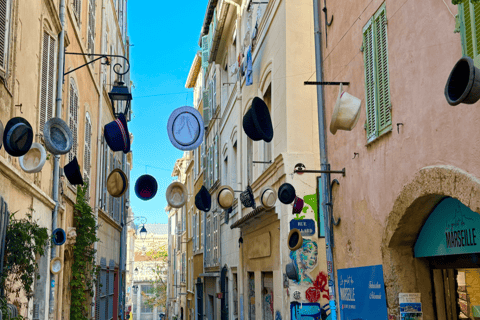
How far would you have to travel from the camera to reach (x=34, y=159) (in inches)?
287

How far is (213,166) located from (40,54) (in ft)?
42.5

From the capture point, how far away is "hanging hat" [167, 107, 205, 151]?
1013 centimetres

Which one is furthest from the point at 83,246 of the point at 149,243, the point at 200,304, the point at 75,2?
the point at 149,243

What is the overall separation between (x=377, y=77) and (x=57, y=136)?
4.29 metres

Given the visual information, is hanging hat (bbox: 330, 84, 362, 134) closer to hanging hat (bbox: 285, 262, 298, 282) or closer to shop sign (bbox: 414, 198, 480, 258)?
shop sign (bbox: 414, 198, 480, 258)

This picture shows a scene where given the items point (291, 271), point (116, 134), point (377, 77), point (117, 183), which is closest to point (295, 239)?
point (291, 271)

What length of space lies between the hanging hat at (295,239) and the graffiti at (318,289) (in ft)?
3.06

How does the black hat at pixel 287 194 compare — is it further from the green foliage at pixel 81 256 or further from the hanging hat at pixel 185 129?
the green foliage at pixel 81 256

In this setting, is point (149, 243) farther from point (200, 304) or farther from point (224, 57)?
point (224, 57)

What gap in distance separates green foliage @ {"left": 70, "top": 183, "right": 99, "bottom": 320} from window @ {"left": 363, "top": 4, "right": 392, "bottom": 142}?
8194 millimetres

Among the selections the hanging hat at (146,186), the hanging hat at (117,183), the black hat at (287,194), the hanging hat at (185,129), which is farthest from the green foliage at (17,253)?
the black hat at (287,194)

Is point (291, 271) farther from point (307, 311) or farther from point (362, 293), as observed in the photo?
point (362, 293)

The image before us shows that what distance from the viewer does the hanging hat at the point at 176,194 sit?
10.7 metres

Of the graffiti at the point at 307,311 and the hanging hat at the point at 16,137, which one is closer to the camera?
the hanging hat at the point at 16,137
